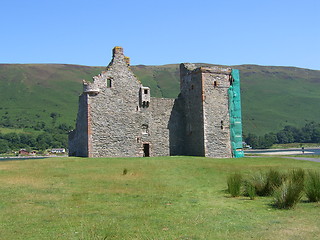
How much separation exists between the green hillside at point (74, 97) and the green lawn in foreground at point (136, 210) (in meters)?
111

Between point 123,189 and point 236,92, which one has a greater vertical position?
point 236,92

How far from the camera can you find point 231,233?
30.2 feet

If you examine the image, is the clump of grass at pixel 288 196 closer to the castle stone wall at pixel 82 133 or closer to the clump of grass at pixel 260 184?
the clump of grass at pixel 260 184

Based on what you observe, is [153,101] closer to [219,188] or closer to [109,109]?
[109,109]

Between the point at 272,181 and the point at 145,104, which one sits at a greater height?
the point at 145,104

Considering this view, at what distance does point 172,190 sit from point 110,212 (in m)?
5.21

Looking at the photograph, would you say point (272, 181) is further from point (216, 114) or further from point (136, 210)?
point (216, 114)

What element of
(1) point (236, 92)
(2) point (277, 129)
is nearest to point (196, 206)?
(1) point (236, 92)

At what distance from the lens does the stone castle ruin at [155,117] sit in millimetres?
32750

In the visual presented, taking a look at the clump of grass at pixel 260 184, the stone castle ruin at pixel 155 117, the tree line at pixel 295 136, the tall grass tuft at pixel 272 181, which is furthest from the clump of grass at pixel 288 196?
the tree line at pixel 295 136

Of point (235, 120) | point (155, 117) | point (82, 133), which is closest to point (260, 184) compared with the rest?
point (82, 133)

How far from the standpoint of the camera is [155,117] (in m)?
35.9

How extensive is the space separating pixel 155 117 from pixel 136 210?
24043 millimetres

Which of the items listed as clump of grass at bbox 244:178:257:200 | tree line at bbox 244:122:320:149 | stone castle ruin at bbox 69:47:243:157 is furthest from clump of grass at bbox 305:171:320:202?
tree line at bbox 244:122:320:149
